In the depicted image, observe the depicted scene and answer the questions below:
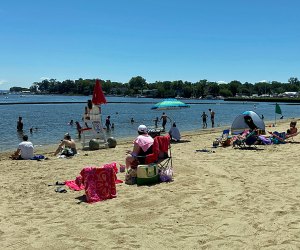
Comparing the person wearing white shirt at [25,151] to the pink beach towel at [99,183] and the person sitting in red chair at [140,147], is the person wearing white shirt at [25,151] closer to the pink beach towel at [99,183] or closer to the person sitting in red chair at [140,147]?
the person sitting in red chair at [140,147]

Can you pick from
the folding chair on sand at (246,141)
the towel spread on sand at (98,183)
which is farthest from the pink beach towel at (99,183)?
the folding chair on sand at (246,141)

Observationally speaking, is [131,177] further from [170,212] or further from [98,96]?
[98,96]

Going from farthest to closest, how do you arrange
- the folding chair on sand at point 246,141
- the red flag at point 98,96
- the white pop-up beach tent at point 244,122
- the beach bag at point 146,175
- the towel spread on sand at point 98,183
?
the white pop-up beach tent at point 244,122 → the red flag at point 98,96 → the folding chair on sand at point 246,141 → the beach bag at point 146,175 → the towel spread on sand at point 98,183

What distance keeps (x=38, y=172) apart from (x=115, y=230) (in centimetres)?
529

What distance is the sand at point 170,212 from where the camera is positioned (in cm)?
494

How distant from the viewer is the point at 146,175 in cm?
812

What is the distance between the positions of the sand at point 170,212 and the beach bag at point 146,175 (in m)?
0.25

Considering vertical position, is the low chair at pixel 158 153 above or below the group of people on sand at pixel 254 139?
above

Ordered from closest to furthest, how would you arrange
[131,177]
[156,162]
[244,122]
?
[131,177] < [156,162] < [244,122]

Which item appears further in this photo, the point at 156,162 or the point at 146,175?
the point at 156,162

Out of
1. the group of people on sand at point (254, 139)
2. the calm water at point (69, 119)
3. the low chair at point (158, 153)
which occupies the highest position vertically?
the low chair at point (158, 153)

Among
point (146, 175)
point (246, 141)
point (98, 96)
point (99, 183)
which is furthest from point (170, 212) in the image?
point (98, 96)

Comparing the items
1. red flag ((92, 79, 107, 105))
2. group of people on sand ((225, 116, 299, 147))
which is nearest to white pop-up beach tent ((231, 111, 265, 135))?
group of people on sand ((225, 116, 299, 147))

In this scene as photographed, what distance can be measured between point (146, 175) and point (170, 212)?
2.08 m
